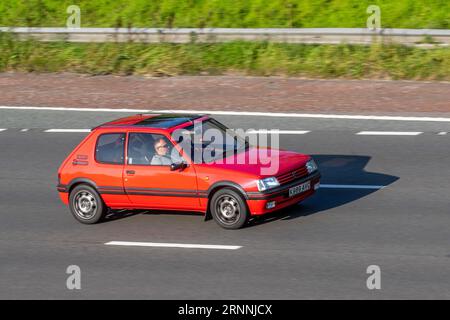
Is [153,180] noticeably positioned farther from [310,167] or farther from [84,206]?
[310,167]

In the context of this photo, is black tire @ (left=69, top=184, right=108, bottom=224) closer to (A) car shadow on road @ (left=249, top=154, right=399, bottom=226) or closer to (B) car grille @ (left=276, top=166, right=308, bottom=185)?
(A) car shadow on road @ (left=249, top=154, right=399, bottom=226)

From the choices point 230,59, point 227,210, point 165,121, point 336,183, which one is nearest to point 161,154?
point 165,121

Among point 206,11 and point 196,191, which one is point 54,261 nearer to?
point 196,191

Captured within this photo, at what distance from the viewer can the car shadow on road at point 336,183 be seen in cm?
1391

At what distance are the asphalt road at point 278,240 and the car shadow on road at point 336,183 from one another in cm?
2

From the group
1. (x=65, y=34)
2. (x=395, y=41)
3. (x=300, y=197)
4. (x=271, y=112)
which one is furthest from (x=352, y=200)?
(x=65, y=34)

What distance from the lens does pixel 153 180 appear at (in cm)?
1355

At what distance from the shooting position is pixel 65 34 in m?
25.1

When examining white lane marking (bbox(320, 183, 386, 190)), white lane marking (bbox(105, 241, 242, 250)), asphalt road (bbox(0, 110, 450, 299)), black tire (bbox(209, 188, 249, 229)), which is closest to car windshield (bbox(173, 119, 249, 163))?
black tire (bbox(209, 188, 249, 229))

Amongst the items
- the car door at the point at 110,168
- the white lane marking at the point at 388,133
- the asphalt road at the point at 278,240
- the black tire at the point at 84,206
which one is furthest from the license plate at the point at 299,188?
the white lane marking at the point at 388,133

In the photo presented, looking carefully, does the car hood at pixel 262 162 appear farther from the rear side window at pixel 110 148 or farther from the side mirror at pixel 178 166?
the rear side window at pixel 110 148

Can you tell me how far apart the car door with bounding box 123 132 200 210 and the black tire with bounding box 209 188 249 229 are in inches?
12.5

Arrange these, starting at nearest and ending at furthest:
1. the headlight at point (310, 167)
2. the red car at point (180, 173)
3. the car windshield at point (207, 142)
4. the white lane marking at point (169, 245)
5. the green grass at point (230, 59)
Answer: the white lane marking at point (169, 245) < the red car at point (180, 173) < the car windshield at point (207, 142) < the headlight at point (310, 167) < the green grass at point (230, 59)

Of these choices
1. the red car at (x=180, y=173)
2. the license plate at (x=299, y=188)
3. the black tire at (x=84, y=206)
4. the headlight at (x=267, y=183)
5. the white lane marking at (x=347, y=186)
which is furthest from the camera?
the white lane marking at (x=347, y=186)
